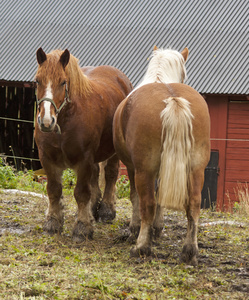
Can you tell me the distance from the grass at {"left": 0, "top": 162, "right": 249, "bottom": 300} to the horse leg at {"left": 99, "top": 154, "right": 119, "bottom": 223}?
0.18m

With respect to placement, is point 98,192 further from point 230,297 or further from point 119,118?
point 230,297

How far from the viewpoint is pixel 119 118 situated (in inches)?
212

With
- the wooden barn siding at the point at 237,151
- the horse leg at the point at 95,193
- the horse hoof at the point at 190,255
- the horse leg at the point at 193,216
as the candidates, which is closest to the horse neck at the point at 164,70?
the horse leg at the point at 193,216

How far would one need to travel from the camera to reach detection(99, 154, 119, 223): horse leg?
7.08 metres

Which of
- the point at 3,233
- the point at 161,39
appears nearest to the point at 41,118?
the point at 3,233

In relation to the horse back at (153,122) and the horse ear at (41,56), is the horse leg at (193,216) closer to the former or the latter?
the horse back at (153,122)

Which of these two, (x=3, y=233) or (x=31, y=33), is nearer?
(x=3, y=233)

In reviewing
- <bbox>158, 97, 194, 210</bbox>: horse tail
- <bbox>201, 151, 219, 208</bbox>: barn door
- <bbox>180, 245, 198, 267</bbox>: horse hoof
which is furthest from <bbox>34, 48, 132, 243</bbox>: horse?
<bbox>201, 151, 219, 208</bbox>: barn door

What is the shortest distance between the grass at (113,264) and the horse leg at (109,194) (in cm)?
18

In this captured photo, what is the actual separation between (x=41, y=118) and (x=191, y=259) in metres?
1.91

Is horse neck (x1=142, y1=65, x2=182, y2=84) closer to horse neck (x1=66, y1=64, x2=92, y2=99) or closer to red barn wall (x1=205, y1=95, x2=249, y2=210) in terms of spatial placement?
horse neck (x1=66, y1=64, x2=92, y2=99)

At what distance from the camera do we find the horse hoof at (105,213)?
23.2 feet

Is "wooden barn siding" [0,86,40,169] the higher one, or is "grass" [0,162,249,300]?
"wooden barn siding" [0,86,40,169]

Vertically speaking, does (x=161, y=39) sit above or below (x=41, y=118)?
above
